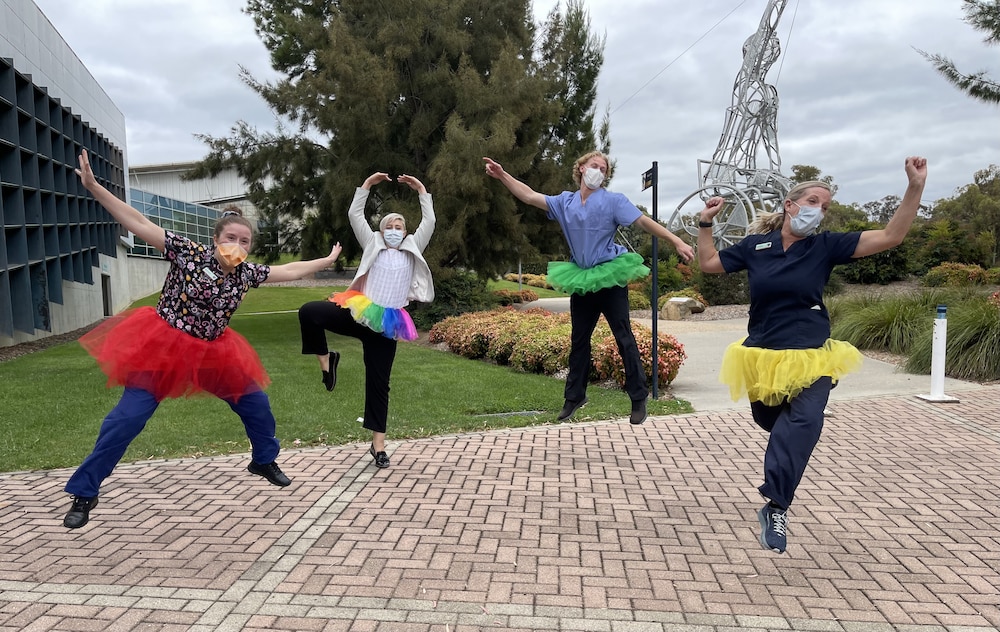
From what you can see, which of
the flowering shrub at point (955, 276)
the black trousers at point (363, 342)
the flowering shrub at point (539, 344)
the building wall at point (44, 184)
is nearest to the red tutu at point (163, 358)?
the black trousers at point (363, 342)

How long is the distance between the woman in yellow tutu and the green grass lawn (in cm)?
370

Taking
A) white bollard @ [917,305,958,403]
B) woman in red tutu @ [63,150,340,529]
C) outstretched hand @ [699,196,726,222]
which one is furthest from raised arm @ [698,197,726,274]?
white bollard @ [917,305,958,403]

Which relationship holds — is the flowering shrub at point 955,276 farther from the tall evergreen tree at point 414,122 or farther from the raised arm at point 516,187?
the raised arm at point 516,187

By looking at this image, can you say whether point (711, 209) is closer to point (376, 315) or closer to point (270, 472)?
point (376, 315)

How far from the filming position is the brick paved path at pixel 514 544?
3084 mm

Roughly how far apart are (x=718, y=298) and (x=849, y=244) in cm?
1982

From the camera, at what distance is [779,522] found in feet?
11.3

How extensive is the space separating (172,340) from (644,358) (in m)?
6.22

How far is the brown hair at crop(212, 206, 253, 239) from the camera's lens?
13.3 ft

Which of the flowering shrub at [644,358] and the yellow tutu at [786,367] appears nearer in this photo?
the yellow tutu at [786,367]

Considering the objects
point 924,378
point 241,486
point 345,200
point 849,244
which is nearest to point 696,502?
point 849,244

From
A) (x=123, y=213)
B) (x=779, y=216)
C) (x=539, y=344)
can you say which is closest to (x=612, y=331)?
(x=779, y=216)

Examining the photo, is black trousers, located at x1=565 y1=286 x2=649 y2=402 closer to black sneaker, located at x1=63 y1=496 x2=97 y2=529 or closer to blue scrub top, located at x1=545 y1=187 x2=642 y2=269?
blue scrub top, located at x1=545 y1=187 x2=642 y2=269

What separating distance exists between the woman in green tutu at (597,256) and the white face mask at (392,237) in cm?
84
